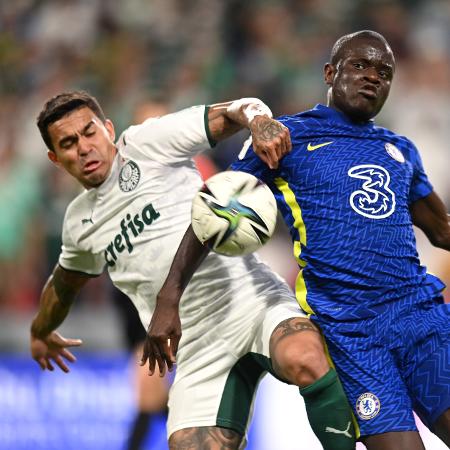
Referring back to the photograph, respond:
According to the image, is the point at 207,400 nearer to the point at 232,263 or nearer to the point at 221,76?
the point at 232,263

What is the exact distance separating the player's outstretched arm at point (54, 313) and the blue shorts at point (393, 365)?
146cm

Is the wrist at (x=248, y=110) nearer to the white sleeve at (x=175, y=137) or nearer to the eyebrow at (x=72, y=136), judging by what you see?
the white sleeve at (x=175, y=137)

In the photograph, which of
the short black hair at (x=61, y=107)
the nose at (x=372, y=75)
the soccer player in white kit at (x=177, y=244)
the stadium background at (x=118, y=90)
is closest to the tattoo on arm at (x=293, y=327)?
the soccer player in white kit at (x=177, y=244)

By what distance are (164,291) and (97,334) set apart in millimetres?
4291

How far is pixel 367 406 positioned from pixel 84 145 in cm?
163

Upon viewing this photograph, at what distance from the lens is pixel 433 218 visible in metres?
4.16

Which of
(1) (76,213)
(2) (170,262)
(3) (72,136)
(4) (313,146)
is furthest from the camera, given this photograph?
(1) (76,213)

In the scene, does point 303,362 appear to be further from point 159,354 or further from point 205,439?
point 205,439

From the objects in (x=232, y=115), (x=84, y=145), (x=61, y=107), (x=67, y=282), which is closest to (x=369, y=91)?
(x=232, y=115)

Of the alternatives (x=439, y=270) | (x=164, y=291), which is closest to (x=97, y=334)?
(x=439, y=270)

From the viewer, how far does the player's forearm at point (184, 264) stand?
371 centimetres

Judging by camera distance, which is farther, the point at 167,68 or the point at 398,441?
the point at 167,68

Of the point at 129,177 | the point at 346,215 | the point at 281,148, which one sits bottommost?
the point at 346,215

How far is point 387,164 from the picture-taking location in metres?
3.84
